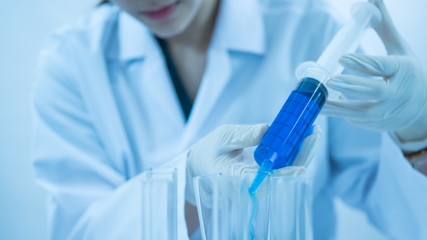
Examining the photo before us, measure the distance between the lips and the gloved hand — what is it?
38 cm

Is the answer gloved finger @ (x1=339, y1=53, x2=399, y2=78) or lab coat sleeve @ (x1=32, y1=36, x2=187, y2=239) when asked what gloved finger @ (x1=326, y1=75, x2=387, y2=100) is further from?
lab coat sleeve @ (x1=32, y1=36, x2=187, y2=239)

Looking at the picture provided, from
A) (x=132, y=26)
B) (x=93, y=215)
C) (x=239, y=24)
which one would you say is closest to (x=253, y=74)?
(x=239, y=24)

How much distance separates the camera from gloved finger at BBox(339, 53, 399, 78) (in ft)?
1.81

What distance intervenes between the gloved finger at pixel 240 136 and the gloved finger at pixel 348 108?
0.52 feet

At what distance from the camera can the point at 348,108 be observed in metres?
0.61

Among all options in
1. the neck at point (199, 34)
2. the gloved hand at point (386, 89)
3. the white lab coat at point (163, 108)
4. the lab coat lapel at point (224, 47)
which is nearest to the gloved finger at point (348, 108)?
the gloved hand at point (386, 89)

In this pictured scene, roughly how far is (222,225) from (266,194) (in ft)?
0.24

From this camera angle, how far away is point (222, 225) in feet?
1.37

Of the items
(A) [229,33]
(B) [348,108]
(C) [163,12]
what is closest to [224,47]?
(A) [229,33]

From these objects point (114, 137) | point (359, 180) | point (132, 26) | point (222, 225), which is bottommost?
point (359, 180)

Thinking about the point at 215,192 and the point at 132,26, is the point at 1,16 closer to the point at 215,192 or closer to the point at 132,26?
the point at 132,26

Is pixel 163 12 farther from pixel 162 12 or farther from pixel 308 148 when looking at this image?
pixel 308 148

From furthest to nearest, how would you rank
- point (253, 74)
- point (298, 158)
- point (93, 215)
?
1. point (253, 74)
2. point (93, 215)
3. point (298, 158)

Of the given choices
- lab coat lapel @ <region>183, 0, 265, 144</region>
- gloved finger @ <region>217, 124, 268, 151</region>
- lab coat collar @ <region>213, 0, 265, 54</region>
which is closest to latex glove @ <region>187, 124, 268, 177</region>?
gloved finger @ <region>217, 124, 268, 151</region>
